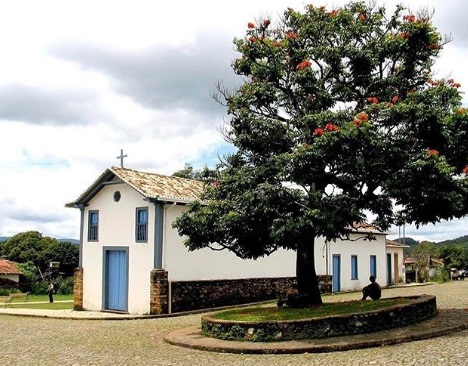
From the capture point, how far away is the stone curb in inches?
471

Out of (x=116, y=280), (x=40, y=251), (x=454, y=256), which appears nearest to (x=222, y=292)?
(x=116, y=280)

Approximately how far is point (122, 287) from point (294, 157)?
11745 mm

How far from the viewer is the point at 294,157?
42.2ft

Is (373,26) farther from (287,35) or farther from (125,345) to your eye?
(125,345)

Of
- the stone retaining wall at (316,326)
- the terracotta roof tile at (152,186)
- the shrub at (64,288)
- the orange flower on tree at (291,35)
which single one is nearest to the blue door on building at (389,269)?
the terracotta roof tile at (152,186)

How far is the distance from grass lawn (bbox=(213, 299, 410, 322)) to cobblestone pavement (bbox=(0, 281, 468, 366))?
71.6 inches

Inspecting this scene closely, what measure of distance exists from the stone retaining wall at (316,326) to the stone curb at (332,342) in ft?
0.69

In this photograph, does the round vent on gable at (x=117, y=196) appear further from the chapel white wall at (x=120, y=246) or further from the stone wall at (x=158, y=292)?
the stone wall at (x=158, y=292)

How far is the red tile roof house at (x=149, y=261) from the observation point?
68.9 ft

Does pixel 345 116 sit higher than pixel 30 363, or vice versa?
pixel 345 116

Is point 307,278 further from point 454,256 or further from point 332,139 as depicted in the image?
point 454,256

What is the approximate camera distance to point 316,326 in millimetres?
12922

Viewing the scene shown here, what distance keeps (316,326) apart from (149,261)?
9.54 meters

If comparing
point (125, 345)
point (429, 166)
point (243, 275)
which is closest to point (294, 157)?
point (429, 166)
